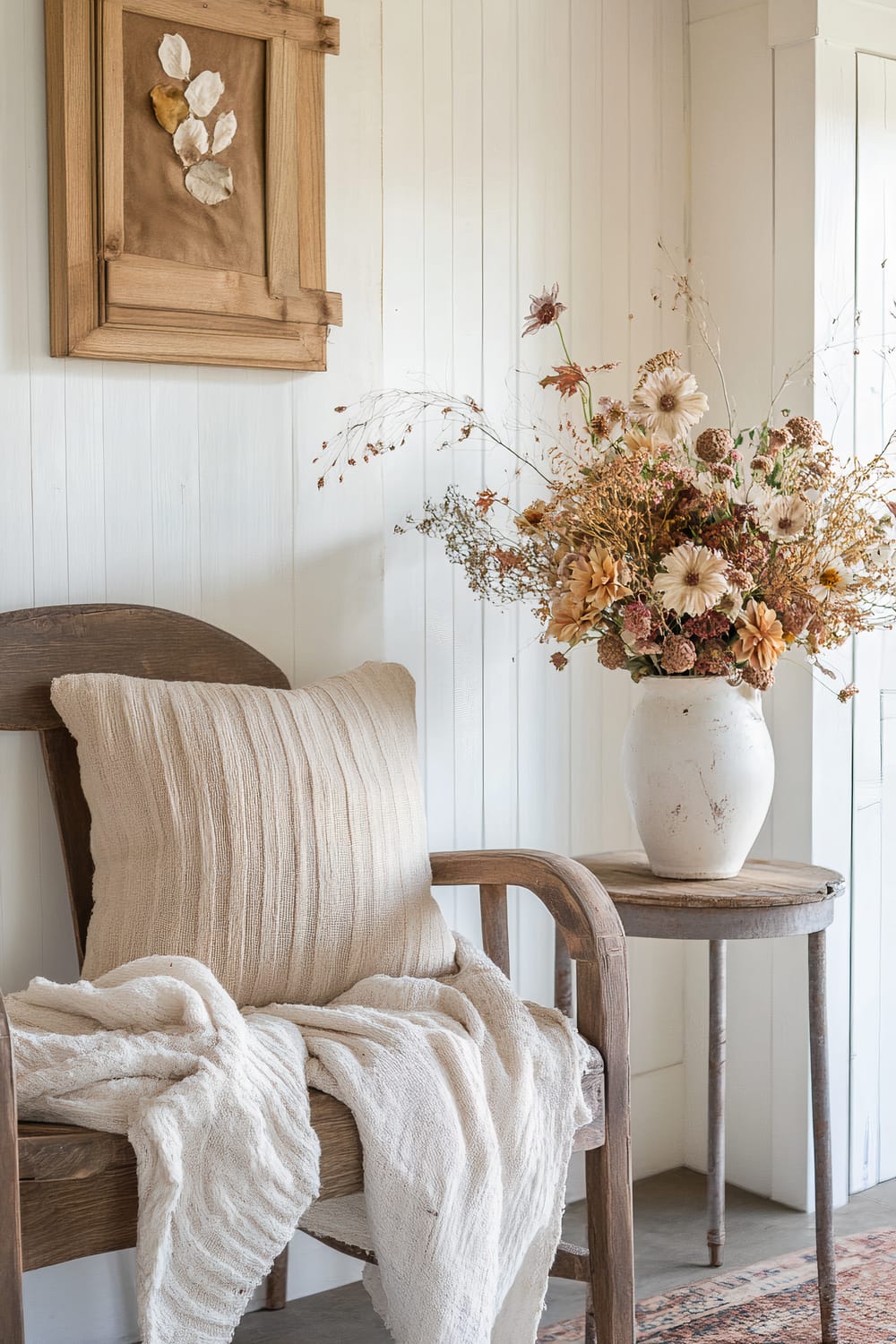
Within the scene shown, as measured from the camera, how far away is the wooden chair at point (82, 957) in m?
1.27

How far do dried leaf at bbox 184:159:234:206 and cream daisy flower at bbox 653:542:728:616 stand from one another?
82cm

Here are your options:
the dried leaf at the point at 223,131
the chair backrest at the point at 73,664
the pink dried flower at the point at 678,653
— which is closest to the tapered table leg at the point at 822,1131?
the pink dried flower at the point at 678,653

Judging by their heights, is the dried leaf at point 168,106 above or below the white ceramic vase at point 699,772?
above

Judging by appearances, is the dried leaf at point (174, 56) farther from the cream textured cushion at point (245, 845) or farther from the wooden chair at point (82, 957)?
the cream textured cushion at point (245, 845)

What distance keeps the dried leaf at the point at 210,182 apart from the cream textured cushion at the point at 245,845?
69 centimetres

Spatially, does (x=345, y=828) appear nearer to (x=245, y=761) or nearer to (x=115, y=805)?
(x=245, y=761)

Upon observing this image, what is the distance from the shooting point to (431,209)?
2.21 metres

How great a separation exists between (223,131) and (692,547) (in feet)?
2.90

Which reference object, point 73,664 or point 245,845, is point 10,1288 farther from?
point 73,664

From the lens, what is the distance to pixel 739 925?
181cm

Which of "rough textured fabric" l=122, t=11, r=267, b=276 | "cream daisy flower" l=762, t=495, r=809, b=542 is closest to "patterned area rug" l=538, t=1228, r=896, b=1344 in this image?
"cream daisy flower" l=762, t=495, r=809, b=542

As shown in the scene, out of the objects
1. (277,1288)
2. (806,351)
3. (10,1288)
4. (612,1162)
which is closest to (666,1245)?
(277,1288)

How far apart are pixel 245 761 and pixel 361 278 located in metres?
0.83

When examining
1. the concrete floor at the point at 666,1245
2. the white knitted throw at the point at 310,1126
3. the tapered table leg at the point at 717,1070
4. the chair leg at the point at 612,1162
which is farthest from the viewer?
the tapered table leg at the point at 717,1070
